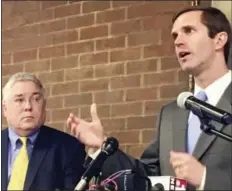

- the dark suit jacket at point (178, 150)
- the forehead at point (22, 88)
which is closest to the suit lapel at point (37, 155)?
the forehead at point (22, 88)

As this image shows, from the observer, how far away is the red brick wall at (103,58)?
309 cm

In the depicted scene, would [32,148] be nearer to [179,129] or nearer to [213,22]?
[179,129]

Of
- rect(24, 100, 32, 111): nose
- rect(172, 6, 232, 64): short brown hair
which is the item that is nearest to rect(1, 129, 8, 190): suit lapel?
rect(24, 100, 32, 111): nose

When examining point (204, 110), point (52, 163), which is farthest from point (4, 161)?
point (204, 110)

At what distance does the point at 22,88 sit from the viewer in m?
2.42

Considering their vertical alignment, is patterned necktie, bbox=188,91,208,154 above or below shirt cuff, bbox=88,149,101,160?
above

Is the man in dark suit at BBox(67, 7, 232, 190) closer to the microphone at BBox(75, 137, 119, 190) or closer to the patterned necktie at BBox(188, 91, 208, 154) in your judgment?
the patterned necktie at BBox(188, 91, 208, 154)

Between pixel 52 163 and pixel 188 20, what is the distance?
719 mm

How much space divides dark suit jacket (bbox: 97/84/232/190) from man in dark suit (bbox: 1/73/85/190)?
36 centimetres

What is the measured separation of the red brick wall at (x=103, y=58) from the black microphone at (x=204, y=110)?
1.37m

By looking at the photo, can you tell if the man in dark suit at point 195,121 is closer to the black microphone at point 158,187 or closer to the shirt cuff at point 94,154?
the shirt cuff at point 94,154

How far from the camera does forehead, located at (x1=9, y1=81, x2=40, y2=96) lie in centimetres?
242

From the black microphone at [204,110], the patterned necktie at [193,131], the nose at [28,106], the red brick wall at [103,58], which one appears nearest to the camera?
the black microphone at [204,110]

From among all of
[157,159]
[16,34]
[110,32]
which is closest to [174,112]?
[157,159]
